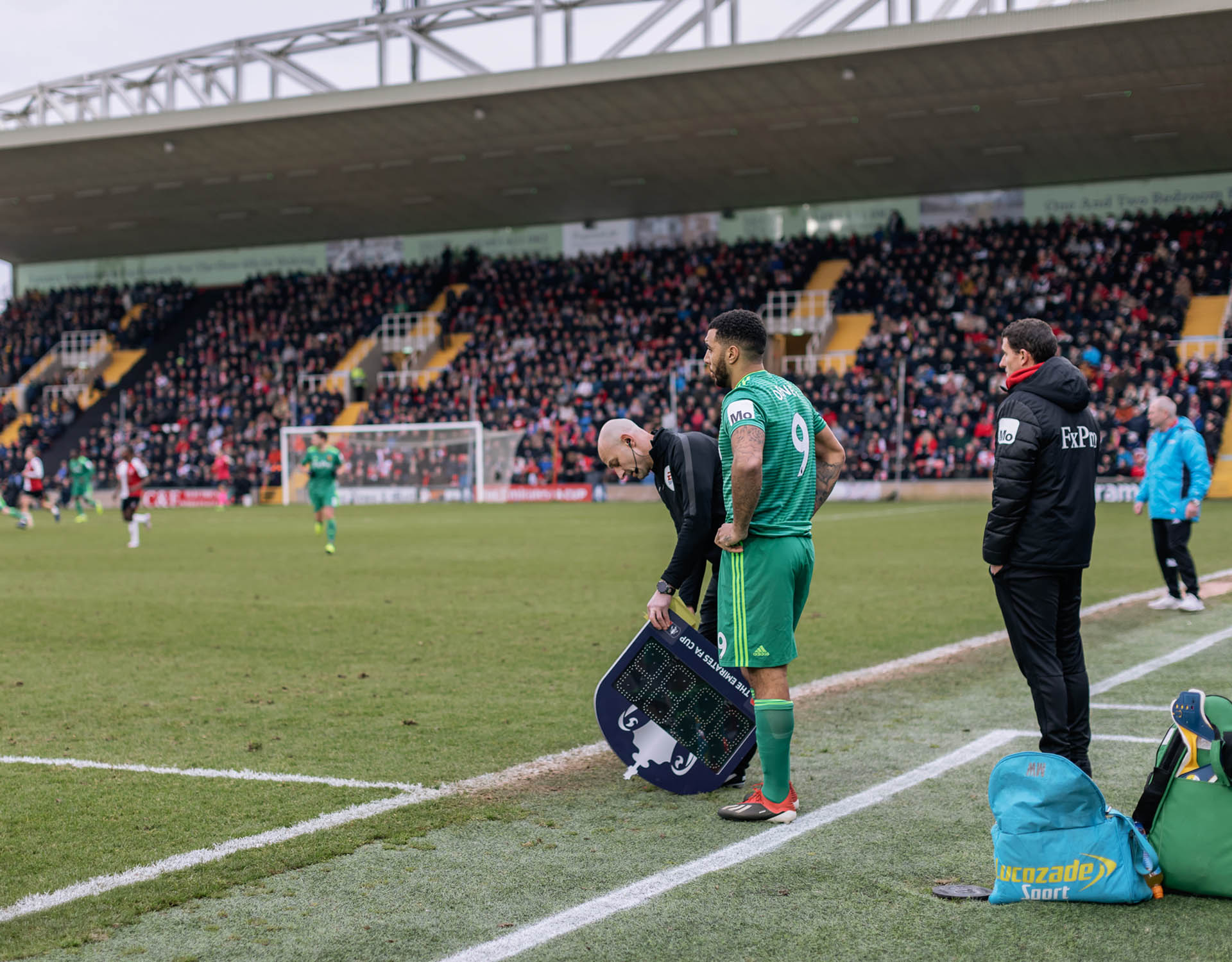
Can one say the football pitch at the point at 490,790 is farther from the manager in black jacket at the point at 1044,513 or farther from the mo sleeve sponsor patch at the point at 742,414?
the mo sleeve sponsor patch at the point at 742,414

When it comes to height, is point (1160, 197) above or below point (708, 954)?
above

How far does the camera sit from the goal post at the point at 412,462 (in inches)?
1570

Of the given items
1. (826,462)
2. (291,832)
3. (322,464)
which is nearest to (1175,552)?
(826,462)

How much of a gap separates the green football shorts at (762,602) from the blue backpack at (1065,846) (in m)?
1.20

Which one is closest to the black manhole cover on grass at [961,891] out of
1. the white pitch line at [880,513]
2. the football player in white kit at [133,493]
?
the football player in white kit at [133,493]

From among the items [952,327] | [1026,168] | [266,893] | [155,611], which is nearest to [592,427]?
[952,327]

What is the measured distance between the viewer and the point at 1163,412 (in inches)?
429

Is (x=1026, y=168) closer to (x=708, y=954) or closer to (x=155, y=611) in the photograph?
(x=155, y=611)

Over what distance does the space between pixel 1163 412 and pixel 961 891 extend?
7.83 metres

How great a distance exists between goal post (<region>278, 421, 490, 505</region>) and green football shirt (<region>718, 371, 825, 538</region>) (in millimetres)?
34966

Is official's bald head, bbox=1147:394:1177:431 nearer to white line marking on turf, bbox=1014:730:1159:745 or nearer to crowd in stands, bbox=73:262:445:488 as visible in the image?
white line marking on turf, bbox=1014:730:1159:745

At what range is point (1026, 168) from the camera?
133 feet

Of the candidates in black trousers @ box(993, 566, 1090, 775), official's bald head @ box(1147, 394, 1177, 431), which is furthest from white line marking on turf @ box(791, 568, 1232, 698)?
black trousers @ box(993, 566, 1090, 775)

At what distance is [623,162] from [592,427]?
8.46m
